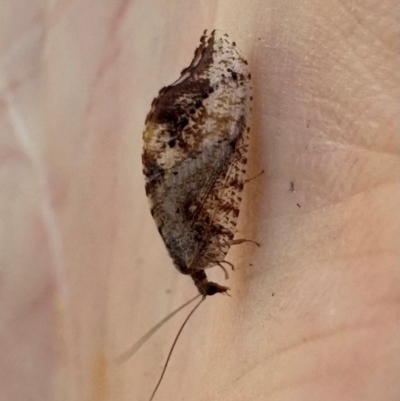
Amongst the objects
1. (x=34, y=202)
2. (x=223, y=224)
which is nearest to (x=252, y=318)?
(x=223, y=224)

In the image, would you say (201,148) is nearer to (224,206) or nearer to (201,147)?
(201,147)

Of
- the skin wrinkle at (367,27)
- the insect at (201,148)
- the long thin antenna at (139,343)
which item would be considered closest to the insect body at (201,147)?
the insect at (201,148)

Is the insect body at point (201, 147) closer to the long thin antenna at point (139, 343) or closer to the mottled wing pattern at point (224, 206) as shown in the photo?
the mottled wing pattern at point (224, 206)

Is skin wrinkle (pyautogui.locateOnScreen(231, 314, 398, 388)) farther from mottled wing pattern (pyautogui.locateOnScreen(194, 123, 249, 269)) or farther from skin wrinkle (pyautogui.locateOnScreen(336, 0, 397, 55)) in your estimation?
skin wrinkle (pyautogui.locateOnScreen(336, 0, 397, 55))

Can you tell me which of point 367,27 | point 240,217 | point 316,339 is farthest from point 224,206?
point 367,27

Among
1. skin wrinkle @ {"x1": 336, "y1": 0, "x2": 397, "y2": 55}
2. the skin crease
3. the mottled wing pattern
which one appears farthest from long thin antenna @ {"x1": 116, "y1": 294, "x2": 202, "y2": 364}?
skin wrinkle @ {"x1": 336, "y1": 0, "x2": 397, "y2": 55}

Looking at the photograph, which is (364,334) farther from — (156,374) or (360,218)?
(156,374)

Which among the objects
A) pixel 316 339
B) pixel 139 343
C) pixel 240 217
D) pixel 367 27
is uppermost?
pixel 367 27
